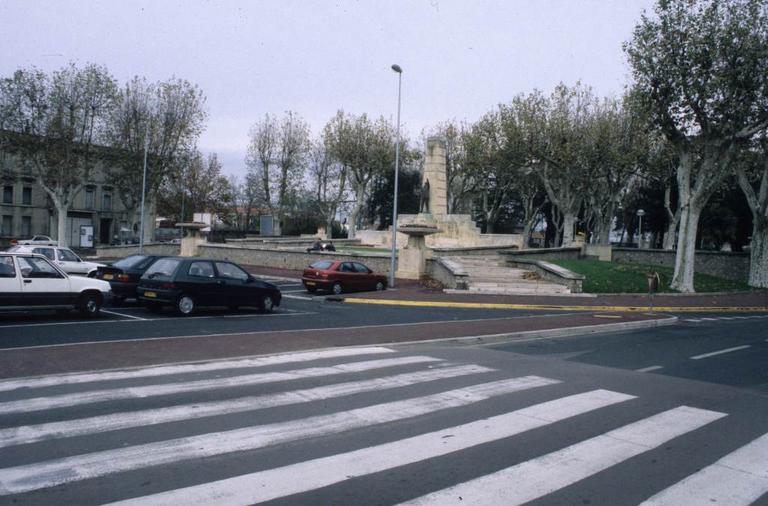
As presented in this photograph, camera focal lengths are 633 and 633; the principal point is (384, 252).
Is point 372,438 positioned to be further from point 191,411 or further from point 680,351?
point 680,351

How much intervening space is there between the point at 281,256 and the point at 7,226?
40446 millimetres

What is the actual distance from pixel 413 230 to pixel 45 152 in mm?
28218

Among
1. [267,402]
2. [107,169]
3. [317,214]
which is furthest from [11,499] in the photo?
[317,214]

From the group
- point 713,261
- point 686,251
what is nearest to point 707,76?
point 686,251

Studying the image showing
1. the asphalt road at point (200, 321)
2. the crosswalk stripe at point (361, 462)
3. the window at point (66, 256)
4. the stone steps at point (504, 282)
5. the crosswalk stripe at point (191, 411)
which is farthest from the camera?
the stone steps at point (504, 282)

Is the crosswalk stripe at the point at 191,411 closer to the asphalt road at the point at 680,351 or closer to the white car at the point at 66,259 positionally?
the asphalt road at the point at 680,351

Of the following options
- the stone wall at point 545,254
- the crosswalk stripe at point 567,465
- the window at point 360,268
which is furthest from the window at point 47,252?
the crosswalk stripe at point 567,465

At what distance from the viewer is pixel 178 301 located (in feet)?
52.9

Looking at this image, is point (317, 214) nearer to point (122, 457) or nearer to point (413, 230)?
point (413, 230)

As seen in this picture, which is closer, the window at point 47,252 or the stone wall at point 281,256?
the window at point 47,252

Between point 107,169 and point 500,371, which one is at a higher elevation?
point 107,169

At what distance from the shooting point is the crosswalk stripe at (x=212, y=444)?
5002 mm

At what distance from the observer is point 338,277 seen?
24953mm

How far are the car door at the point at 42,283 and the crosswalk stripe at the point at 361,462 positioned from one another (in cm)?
1079
